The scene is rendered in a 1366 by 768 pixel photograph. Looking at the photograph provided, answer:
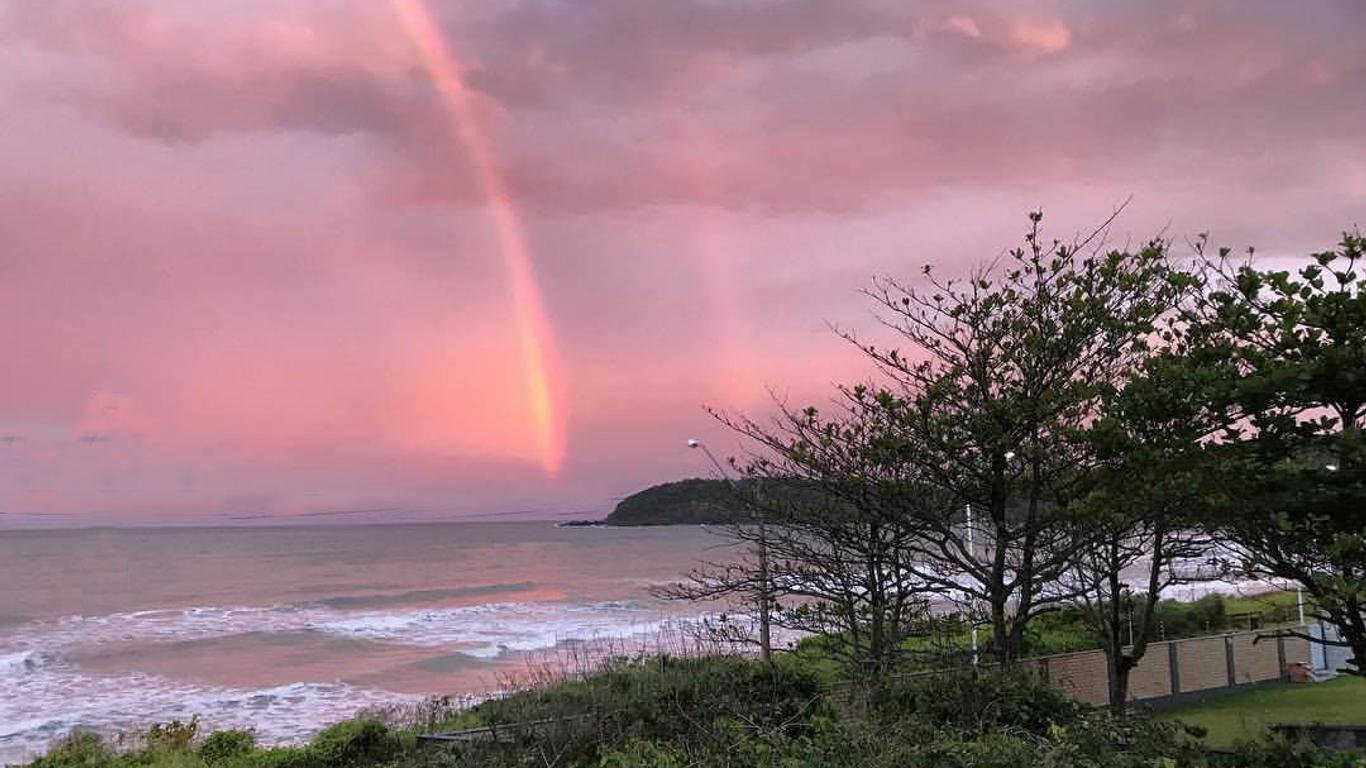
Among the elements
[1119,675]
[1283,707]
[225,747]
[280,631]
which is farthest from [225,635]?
[1119,675]

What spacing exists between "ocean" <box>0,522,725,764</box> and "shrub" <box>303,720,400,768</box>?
13.2 feet

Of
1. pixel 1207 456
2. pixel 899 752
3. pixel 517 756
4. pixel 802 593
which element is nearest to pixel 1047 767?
pixel 899 752

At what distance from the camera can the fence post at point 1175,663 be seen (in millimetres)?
19016

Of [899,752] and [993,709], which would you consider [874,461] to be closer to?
[993,709]

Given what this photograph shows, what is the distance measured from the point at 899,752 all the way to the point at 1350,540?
2.91 m

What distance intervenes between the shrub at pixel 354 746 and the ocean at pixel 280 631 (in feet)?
13.2

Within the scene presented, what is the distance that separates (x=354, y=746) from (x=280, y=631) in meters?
38.8

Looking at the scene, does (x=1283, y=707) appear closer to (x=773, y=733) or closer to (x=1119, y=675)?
(x=1119, y=675)

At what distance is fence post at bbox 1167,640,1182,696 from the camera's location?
19016 millimetres

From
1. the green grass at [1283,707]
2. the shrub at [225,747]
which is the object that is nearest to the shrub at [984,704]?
the green grass at [1283,707]

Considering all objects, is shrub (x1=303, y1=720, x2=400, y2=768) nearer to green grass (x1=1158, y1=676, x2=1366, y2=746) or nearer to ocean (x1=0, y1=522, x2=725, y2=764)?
ocean (x1=0, y1=522, x2=725, y2=764)

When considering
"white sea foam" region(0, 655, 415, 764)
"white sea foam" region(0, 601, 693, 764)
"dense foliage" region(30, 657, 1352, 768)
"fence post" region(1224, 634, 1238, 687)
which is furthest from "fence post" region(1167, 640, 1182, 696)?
"white sea foam" region(0, 601, 693, 764)

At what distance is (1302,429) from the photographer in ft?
23.2

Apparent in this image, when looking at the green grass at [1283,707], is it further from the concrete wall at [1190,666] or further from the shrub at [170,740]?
the shrub at [170,740]
